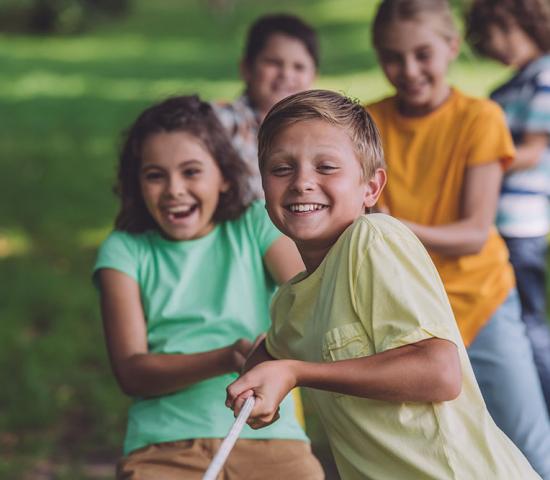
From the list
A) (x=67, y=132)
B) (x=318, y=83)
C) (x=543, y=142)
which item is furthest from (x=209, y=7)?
(x=543, y=142)

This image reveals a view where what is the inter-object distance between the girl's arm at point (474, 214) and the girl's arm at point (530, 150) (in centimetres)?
55

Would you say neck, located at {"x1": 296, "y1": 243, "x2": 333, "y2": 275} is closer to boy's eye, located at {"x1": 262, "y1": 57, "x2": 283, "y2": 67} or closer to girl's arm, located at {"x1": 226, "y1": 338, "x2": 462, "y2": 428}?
girl's arm, located at {"x1": 226, "y1": 338, "x2": 462, "y2": 428}

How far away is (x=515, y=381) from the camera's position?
10.1ft

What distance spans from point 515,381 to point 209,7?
21445 millimetres

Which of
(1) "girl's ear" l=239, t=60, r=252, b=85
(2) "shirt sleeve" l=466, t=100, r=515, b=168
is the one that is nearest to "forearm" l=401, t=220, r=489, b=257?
(2) "shirt sleeve" l=466, t=100, r=515, b=168

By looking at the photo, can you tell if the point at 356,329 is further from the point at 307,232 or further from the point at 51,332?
the point at 51,332

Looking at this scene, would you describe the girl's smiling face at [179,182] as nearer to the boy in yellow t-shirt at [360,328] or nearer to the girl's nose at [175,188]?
the girl's nose at [175,188]

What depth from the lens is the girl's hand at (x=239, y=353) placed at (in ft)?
8.01

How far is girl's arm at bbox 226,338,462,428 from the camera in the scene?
181 cm

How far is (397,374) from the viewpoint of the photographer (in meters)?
1.83

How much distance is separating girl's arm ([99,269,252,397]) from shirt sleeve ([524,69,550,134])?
1691 millimetres

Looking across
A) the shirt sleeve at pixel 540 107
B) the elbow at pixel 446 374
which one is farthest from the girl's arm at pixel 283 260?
the shirt sleeve at pixel 540 107

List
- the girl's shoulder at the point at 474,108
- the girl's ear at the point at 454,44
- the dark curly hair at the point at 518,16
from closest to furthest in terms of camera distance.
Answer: the girl's shoulder at the point at 474,108, the girl's ear at the point at 454,44, the dark curly hair at the point at 518,16

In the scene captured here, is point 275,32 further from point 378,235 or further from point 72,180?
point 72,180
